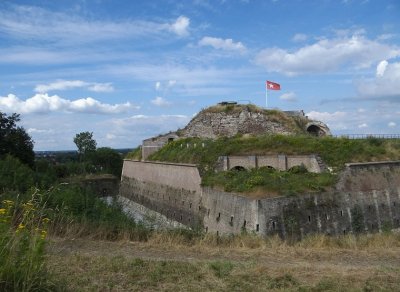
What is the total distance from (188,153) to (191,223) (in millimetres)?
4934

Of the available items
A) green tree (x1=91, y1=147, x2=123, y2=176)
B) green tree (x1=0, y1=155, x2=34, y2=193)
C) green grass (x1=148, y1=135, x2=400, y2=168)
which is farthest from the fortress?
green tree (x1=91, y1=147, x2=123, y2=176)

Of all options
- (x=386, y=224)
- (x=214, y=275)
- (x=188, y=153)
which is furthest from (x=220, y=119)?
(x=214, y=275)

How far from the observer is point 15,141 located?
107 ft

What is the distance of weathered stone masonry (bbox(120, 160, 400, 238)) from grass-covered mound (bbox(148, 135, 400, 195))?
0.53 metres

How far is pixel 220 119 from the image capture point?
27.5 m

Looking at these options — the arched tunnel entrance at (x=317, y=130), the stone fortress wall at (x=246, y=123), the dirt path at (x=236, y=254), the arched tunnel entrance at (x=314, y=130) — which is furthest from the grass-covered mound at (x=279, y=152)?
the dirt path at (x=236, y=254)

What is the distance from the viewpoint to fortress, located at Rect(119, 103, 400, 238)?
1459 cm

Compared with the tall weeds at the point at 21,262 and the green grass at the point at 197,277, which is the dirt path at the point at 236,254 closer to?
the green grass at the point at 197,277

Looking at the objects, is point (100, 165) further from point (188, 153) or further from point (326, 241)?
point (326, 241)

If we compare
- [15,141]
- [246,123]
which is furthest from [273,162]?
[15,141]

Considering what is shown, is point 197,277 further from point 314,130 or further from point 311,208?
point 314,130

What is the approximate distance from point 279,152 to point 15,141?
22838 mm

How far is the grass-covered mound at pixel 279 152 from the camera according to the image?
16031mm

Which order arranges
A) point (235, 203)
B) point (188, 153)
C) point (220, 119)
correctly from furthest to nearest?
point (220, 119) < point (188, 153) < point (235, 203)
